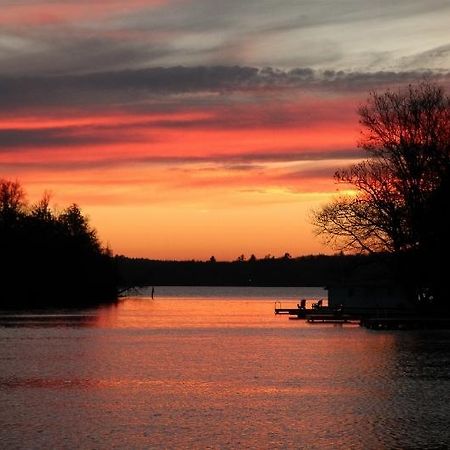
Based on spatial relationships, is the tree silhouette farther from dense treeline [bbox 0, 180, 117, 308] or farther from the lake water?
dense treeline [bbox 0, 180, 117, 308]

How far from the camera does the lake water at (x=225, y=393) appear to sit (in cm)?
2736

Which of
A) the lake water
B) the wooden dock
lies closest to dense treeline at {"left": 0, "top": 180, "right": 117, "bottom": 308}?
the wooden dock

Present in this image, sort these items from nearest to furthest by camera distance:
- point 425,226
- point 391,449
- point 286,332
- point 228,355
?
1. point 391,449
2. point 228,355
3. point 425,226
4. point 286,332

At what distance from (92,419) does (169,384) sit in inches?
395

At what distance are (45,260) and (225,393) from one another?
108 meters

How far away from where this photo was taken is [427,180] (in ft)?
250

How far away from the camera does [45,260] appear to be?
142m

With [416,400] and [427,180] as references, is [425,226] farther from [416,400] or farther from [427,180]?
[416,400]

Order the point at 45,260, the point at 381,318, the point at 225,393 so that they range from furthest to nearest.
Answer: the point at 45,260 < the point at 381,318 < the point at 225,393

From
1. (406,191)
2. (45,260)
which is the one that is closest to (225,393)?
(406,191)

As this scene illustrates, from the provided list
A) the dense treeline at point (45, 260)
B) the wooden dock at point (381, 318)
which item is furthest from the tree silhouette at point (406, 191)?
the dense treeline at point (45, 260)

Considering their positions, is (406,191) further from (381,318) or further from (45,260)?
(45,260)

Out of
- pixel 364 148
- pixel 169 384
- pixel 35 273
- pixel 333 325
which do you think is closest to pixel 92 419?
pixel 169 384

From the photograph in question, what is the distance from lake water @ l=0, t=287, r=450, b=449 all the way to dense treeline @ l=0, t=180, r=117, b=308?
70.2 m
